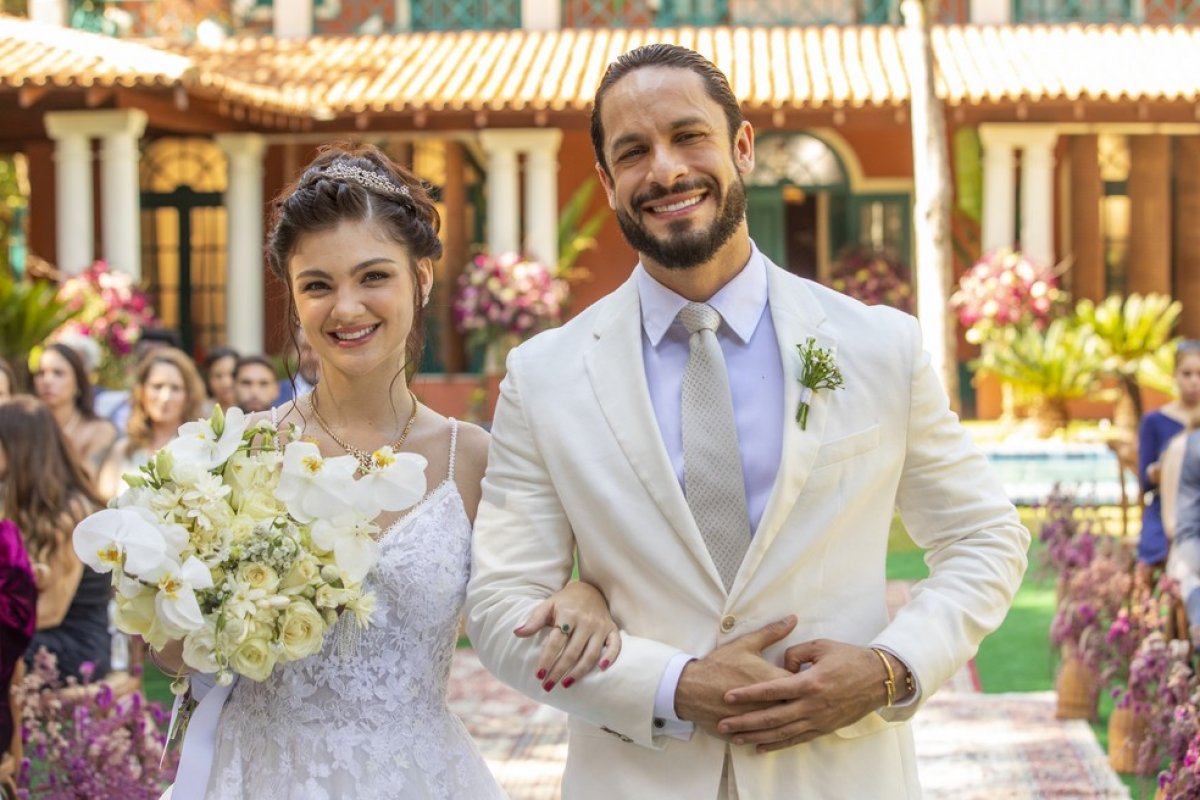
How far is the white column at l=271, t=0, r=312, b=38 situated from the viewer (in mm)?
20141

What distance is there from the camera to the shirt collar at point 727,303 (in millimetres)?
2836

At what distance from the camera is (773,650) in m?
2.70

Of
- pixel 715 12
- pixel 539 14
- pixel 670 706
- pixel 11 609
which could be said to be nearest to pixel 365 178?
pixel 670 706

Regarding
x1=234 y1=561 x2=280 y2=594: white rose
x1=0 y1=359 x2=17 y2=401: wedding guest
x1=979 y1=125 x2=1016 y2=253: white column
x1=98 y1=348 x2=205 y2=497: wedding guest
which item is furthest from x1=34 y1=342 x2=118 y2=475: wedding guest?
x1=979 y1=125 x2=1016 y2=253: white column

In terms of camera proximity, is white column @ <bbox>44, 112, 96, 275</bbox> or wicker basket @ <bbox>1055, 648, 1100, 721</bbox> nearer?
wicker basket @ <bbox>1055, 648, 1100, 721</bbox>

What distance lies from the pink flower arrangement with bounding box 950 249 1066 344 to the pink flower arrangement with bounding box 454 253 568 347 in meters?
4.26

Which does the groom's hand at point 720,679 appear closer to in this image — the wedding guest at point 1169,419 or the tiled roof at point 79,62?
the wedding guest at point 1169,419

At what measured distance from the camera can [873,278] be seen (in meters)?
18.6

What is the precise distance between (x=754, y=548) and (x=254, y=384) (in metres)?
6.68

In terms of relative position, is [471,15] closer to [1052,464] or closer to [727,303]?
[1052,464]

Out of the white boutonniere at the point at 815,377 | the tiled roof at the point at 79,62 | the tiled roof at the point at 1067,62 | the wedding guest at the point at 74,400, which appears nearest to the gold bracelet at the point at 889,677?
the white boutonniere at the point at 815,377

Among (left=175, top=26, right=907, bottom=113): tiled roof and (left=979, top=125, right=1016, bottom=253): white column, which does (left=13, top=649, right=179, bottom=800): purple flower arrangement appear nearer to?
(left=175, top=26, right=907, bottom=113): tiled roof

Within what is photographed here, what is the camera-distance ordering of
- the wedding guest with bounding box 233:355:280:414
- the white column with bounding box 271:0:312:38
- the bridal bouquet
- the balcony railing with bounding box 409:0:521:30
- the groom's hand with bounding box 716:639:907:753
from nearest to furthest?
the groom's hand with bounding box 716:639:907:753, the bridal bouquet, the wedding guest with bounding box 233:355:280:414, the balcony railing with bounding box 409:0:521:30, the white column with bounding box 271:0:312:38

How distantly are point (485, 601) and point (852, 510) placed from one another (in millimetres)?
626
